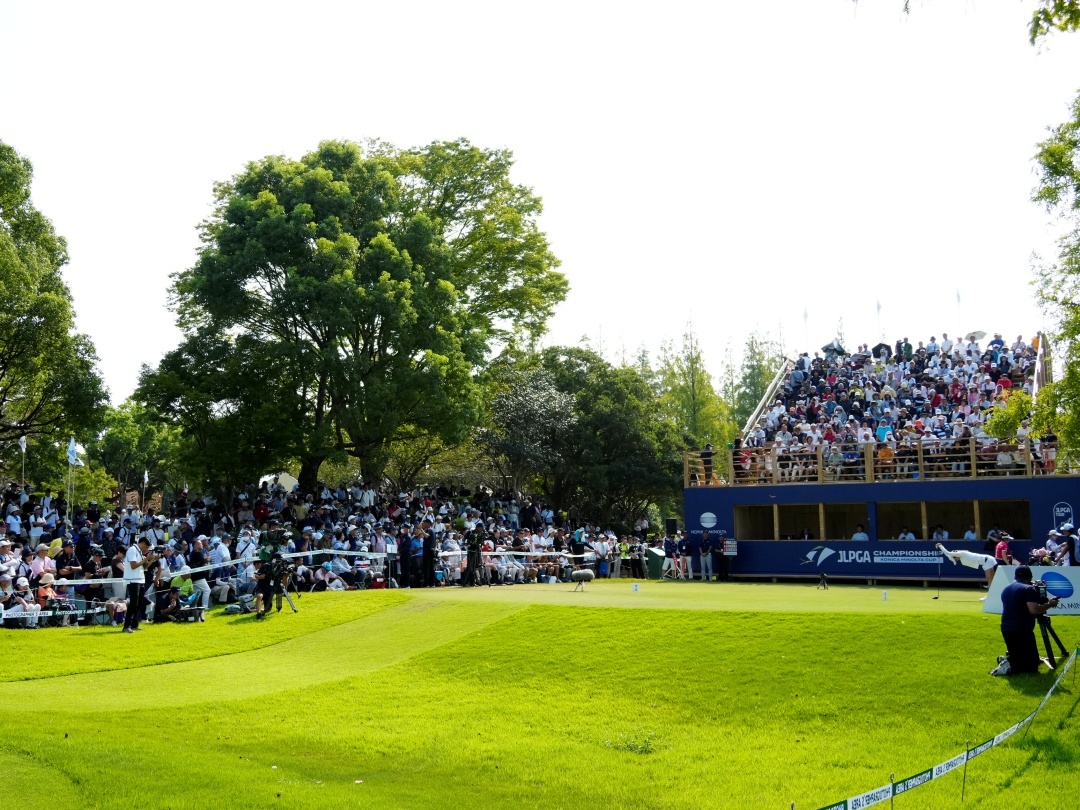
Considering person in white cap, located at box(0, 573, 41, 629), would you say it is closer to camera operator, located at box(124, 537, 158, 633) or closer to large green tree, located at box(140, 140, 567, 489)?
camera operator, located at box(124, 537, 158, 633)

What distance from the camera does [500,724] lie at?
→ 13648mm

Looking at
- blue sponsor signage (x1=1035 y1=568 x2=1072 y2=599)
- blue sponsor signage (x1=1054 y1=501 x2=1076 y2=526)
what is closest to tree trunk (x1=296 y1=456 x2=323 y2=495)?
blue sponsor signage (x1=1054 y1=501 x2=1076 y2=526)

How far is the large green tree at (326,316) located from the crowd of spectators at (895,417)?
1149 cm

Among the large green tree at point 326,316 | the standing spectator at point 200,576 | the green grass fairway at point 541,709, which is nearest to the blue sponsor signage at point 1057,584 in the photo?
the green grass fairway at point 541,709

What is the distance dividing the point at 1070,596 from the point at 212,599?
710 inches

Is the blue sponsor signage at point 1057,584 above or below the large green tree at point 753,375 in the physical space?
below

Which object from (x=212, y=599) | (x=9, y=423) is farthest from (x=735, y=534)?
(x=9, y=423)

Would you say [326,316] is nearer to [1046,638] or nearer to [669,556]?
[669,556]

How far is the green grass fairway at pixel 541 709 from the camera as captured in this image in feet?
33.3

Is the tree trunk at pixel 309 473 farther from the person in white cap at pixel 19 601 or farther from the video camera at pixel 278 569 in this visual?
the person in white cap at pixel 19 601

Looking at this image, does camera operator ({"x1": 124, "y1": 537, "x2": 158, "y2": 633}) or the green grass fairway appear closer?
the green grass fairway

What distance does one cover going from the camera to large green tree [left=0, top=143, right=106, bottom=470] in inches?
1113

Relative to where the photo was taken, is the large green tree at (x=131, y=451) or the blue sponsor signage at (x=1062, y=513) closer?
the blue sponsor signage at (x=1062, y=513)

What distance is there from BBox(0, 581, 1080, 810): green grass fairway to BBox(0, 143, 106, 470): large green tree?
41.2 ft
